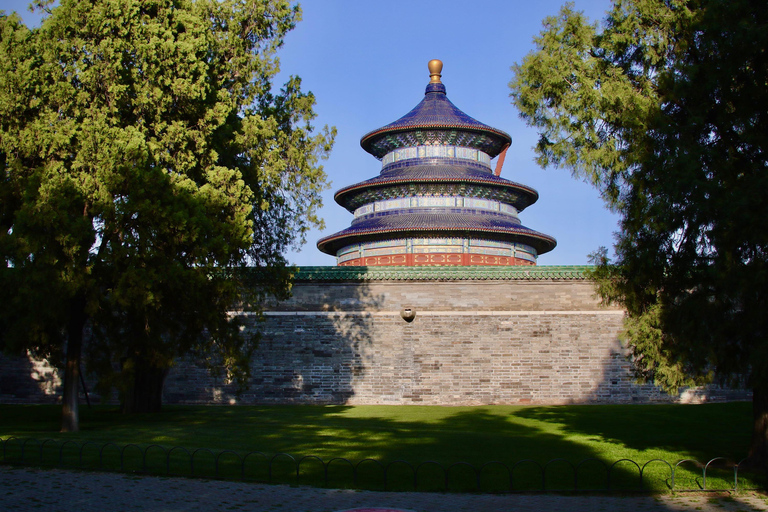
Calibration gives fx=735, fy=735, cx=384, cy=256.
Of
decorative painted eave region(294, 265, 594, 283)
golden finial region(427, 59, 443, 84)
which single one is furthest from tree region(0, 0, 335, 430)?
golden finial region(427, 59, 443, 84)

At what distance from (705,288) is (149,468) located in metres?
8.14

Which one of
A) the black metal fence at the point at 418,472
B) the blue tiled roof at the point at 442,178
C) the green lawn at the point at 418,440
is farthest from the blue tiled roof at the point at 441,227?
the black metal fence at the point at 418,472

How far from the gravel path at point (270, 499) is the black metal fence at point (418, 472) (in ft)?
0.86

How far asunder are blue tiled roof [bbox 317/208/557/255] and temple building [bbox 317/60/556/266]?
36 millimetres

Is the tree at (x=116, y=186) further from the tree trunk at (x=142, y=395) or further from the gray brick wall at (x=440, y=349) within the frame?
the gray brick wall at (x=440, y=349)

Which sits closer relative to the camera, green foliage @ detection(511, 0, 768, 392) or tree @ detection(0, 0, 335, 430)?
green foliage @ detection(511, 0, 768, 392)

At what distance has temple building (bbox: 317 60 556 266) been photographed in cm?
2678

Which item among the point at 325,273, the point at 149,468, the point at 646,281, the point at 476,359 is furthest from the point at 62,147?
the point at 476,359

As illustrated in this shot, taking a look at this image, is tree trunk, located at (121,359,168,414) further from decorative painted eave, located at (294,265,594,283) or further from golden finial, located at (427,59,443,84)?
golden finial, located at (427,59,443,84)

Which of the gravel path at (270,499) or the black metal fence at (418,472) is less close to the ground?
the black metal fence at (418,472)

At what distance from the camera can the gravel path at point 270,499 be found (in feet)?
26.9

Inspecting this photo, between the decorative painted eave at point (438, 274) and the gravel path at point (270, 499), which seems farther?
the decorative painted eave at point (438, 274)

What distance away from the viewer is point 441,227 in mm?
26141

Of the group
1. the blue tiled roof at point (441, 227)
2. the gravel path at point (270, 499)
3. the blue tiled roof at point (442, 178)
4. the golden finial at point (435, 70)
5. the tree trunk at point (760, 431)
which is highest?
the golden finial at point (435, 70)
